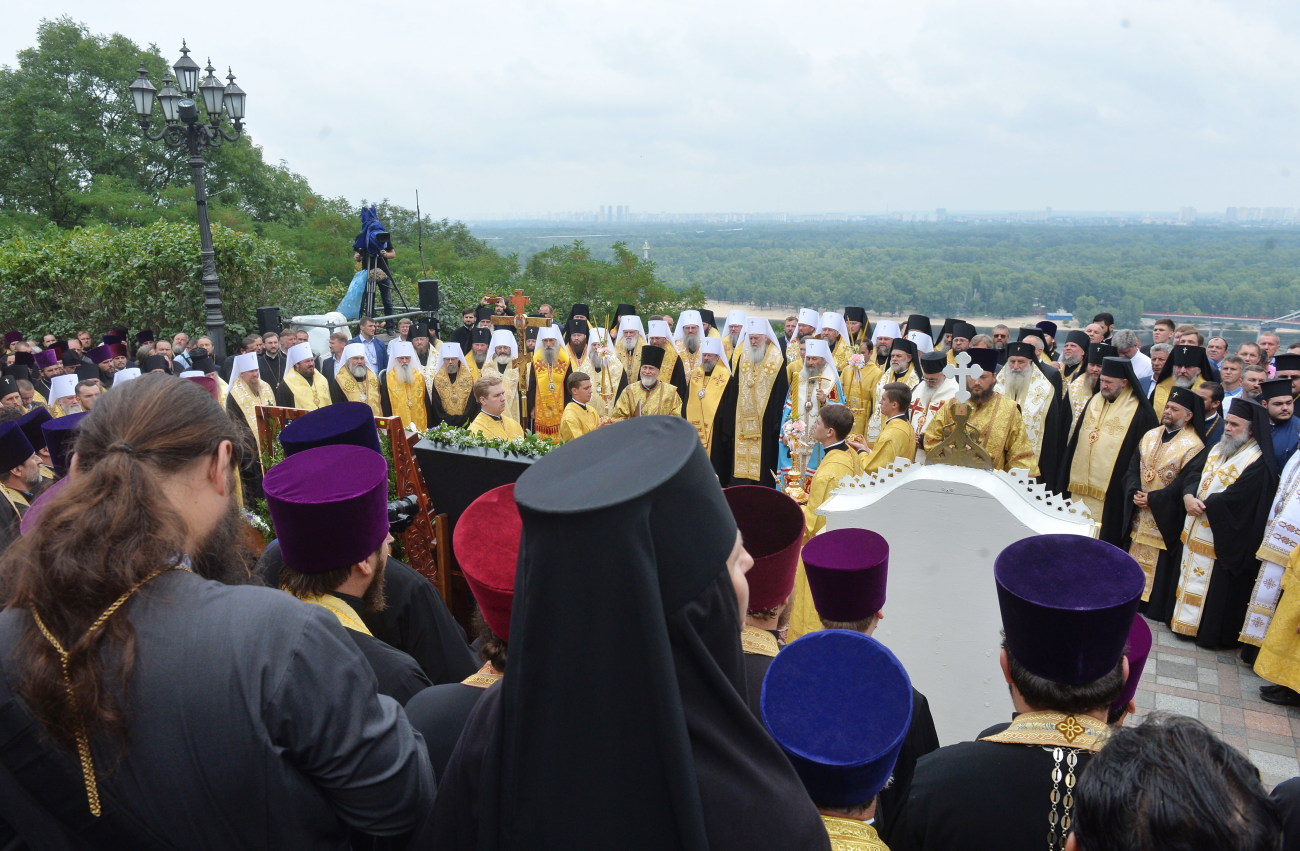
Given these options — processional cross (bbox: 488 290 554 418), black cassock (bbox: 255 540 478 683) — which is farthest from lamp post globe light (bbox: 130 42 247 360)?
black cassock (bbox: 255 540 478 683)

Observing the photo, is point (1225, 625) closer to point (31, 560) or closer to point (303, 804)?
point (303, 804)

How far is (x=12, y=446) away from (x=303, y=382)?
18.3 feet

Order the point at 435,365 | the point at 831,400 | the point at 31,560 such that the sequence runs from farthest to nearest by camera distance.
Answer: the point at 435,365 < the point at 831,400 < the point at 31,560

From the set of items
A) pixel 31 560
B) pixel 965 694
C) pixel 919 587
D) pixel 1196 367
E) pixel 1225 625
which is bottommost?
pixel 1225 625

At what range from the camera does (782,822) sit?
1364 millimetres

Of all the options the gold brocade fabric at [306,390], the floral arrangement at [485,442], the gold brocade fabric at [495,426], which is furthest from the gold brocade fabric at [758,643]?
the gold brocade fabric at [306,390]

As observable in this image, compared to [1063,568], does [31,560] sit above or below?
above

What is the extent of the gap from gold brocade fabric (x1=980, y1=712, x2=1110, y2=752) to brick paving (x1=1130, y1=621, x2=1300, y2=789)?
377 centimetres

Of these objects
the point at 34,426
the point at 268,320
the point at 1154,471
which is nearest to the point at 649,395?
the point at 1154,471

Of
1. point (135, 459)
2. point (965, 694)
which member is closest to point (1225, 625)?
point (965, 694)

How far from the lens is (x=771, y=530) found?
2752 millimetres

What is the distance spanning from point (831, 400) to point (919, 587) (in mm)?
5286

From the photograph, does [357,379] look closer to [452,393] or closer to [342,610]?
[452,393]

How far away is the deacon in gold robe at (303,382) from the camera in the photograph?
1020cm
